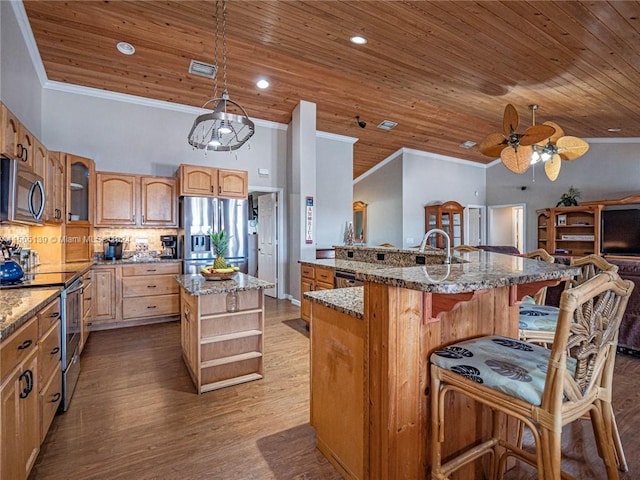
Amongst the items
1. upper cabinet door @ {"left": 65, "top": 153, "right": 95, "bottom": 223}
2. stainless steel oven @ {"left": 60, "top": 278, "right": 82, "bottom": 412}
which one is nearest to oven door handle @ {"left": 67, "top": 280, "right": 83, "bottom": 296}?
stainless steel oven @ {"left": 60, "top": 278, "right": 82, "bottom": 412}

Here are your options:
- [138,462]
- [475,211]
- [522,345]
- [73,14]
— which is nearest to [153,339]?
[138,462]

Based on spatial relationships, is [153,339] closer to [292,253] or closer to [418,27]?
[292,253]

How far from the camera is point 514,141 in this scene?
4172 millimetres

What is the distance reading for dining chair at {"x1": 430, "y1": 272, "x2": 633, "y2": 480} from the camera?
106cm

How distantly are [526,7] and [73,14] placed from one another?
14.2 feet

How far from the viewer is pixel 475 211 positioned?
9.52m

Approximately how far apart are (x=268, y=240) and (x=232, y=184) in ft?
5.90

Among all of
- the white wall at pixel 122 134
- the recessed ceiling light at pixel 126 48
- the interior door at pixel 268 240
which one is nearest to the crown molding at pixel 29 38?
the white wall at pixel 122 134

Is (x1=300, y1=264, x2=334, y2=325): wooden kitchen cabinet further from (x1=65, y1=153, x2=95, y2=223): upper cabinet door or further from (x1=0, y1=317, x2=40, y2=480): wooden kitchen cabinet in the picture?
(x1=65, y1=153, x2=95, y2=223): upper cabinet door

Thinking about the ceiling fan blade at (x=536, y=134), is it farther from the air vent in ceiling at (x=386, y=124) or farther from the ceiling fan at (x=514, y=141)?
the air vent in ceiling at (x=386, y=124)

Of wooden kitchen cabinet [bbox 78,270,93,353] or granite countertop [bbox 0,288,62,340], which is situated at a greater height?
granite countertop [bbox 0,288,62,340]

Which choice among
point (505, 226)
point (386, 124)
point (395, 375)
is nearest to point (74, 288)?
point (395, 375)

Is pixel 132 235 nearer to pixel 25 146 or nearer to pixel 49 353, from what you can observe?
pixel 25 146

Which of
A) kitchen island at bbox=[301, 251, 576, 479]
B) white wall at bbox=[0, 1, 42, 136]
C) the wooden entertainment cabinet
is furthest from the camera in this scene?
the wooden entertainment cabinet
